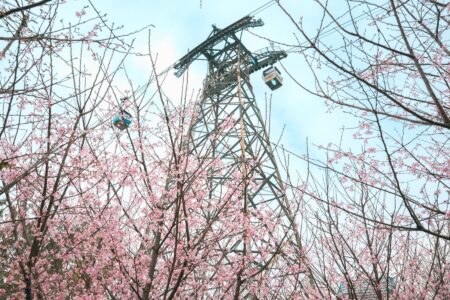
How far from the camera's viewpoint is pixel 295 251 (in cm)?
691

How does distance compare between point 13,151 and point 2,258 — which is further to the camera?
point 2,258

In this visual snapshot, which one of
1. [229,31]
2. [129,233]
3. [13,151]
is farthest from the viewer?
[229,31]

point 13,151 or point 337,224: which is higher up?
point 13,151

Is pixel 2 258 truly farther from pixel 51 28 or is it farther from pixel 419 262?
pixel 419 262

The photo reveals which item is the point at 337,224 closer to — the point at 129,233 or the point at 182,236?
the point at 182,236

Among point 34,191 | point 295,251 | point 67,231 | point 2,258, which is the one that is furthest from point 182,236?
point 2,258

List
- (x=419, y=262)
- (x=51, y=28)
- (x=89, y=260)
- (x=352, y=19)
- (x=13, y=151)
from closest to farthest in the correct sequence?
(x=352, y=19) → (x=51, y=28) → (x=13, y=151) → (x=89, y=260) → (x=419, y=262)

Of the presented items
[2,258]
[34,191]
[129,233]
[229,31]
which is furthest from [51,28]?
[229,31]

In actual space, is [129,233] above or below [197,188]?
below

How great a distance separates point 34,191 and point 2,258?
1.65 metres

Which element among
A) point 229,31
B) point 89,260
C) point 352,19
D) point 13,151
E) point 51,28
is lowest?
Result: point 89,260

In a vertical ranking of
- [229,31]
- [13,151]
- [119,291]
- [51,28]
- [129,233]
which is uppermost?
[229,31]

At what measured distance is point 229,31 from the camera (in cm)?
1417

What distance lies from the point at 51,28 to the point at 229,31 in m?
11.1
